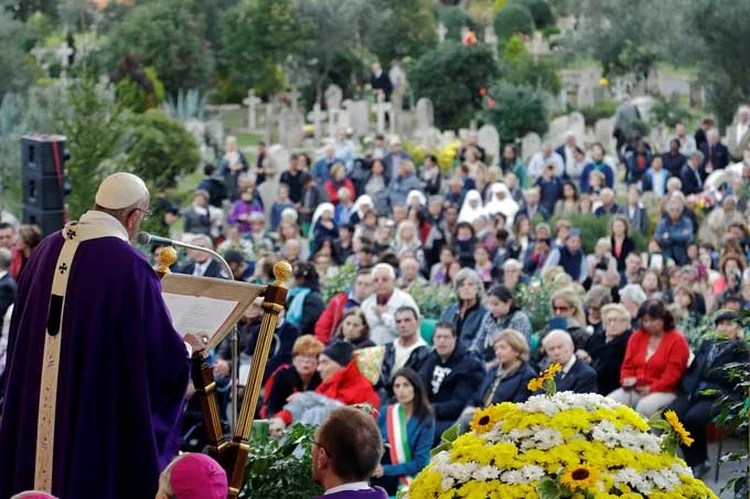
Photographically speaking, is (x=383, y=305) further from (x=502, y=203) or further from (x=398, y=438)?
(x=502, y=203)

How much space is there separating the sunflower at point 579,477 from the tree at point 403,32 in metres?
32.8

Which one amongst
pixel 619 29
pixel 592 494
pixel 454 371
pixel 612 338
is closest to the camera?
pixel 592 494

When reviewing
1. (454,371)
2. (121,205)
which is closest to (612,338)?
(454,371)

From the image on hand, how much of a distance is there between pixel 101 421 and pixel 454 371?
470 cm

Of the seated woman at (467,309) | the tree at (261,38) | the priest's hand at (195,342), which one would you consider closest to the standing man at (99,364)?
the priest's hand at (195,342)

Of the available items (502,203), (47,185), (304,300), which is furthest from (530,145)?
(304,300)

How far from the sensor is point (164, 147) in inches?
1043

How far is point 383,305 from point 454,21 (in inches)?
1171

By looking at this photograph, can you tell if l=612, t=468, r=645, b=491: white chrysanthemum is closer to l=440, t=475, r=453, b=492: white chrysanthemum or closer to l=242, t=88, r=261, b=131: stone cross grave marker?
l=440, t=475, r=453, b=492: white chrysanthemum

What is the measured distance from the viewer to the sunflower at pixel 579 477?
5258 mm

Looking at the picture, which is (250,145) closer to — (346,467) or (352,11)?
(352,11)

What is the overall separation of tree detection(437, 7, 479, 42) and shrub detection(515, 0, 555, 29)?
178 centimetres

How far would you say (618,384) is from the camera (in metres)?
11.5

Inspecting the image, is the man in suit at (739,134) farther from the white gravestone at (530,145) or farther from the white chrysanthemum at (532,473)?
the white chrysanthemum at (532,473)
